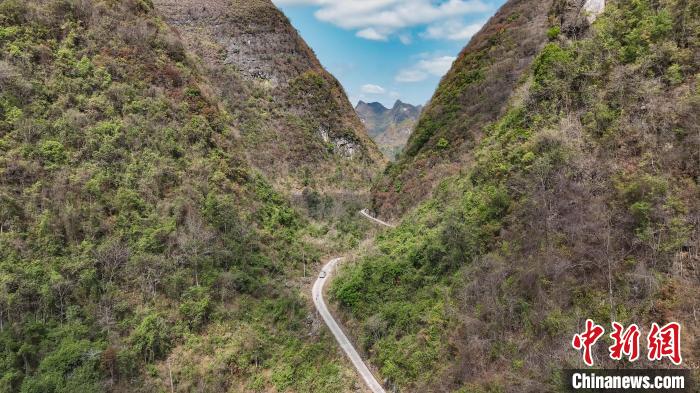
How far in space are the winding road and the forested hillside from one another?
95 cm

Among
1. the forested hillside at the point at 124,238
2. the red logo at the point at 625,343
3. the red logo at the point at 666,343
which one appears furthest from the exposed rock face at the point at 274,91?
the red logo at the point at 666,343

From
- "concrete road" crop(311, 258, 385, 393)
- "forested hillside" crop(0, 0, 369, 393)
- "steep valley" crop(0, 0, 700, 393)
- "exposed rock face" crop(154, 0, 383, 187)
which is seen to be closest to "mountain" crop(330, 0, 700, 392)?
"steep valley" crop(0, 0, 700, 393)

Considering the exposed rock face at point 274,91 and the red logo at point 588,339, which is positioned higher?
the exposed rock face at point 274,91

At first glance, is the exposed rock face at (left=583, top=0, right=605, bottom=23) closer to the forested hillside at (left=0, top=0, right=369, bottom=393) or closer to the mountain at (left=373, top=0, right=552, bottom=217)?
the mountain at (left=373, top=0, right=552, bottom=217)

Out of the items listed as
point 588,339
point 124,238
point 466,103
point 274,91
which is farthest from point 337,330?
point 274,91

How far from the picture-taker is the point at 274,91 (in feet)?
245

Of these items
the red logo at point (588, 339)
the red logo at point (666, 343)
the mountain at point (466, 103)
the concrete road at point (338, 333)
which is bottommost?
the concrete road at point (338, 333)

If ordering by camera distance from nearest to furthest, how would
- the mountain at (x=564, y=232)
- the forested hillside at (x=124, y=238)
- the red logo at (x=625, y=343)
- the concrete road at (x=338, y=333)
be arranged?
the red logo at (x=625, y=343)
the mountain at (x=564, y=232)
the concrete road at (x=338, y=333)
the forested hillside at (x=124, y=238)

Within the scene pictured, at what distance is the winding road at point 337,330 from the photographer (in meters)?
23.0

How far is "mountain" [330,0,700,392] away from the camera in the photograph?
13102mm

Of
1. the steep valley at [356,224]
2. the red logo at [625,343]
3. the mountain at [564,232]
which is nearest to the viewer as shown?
the red logo at [625,343]

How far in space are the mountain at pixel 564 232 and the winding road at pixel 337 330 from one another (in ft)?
3.05

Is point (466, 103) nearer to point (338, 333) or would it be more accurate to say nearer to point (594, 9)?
point (594, 9)

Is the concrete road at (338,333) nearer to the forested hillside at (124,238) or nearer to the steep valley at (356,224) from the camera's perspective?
the steep valley at (356,224)
